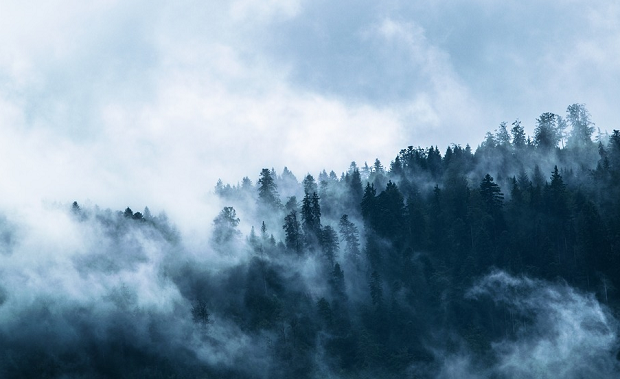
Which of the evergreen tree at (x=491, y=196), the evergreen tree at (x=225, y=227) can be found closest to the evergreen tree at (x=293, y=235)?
the evergreen tree at (x=225, y=227)

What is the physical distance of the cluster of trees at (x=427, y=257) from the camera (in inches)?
5866

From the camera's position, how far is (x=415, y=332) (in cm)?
15112

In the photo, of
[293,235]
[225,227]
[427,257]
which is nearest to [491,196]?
[427,257]

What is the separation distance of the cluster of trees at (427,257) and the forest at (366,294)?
1.07 ft

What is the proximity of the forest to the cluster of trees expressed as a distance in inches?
12.8

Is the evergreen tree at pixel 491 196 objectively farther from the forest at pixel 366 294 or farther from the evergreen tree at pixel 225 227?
the evergreen tree at pixel 225 227

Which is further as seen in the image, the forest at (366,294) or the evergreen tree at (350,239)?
the evergreen tree at (350,239)

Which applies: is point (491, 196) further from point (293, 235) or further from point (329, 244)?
point (293, 235)

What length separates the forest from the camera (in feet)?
479

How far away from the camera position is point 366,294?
539 ft

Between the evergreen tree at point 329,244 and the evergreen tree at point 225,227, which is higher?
the evergreen tree at point 225,227

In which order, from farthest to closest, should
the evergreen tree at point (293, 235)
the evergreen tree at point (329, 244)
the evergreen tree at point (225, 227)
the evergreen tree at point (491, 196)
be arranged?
the evergreen tree at point (225, 227), the evergreen tree at point (293, 235), the evergreen tree at point (329, 244), the evergreen tree at point (491, 196)

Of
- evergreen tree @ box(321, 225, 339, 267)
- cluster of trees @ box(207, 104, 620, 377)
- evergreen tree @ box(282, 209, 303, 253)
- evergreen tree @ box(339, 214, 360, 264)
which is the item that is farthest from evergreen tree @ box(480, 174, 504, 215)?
evergreen tree @ box(282, 209, 303, 253)

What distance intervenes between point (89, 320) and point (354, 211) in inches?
2787
